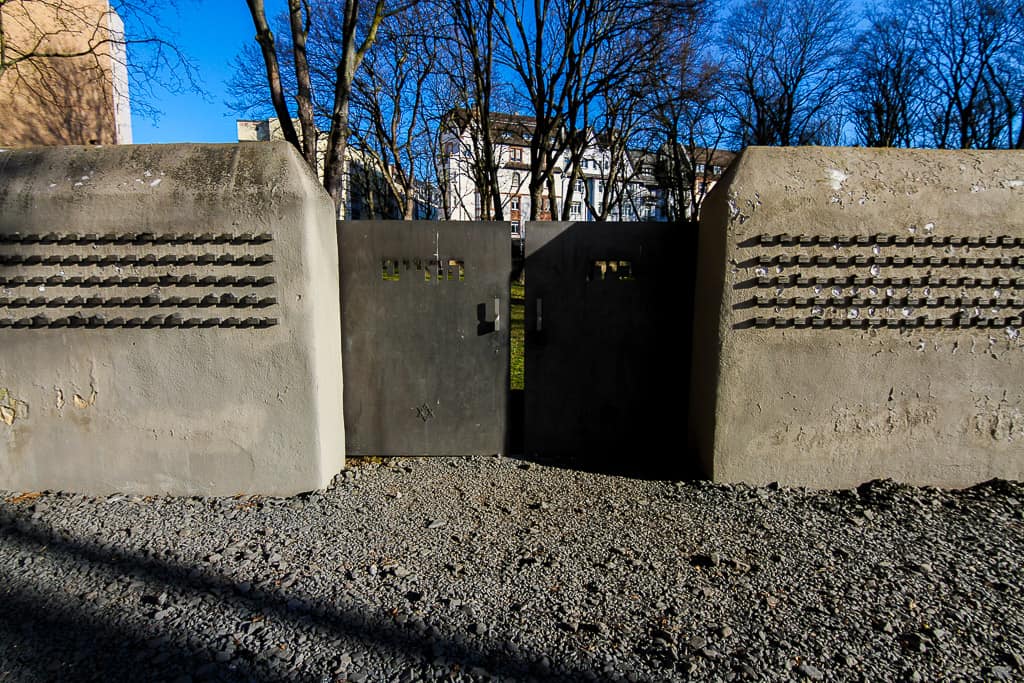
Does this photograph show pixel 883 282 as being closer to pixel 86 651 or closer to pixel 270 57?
pixel 86 651

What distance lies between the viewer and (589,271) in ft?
13.7

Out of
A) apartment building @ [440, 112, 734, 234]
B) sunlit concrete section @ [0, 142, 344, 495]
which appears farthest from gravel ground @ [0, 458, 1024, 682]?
apartment building @ [440, 112, 734, 234]

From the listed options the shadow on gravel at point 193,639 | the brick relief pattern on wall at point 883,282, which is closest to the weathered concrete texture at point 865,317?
the brick relief pattern on wall at point 883,282

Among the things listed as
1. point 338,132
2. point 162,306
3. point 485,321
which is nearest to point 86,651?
point 162,306

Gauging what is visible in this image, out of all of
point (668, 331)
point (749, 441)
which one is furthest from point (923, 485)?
point (668, 331)

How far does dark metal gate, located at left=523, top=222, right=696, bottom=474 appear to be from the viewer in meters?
4.14

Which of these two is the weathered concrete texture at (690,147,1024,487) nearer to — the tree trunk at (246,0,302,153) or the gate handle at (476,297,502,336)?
the gate handle at (476,297,502,336)

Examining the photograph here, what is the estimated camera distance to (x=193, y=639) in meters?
2.29

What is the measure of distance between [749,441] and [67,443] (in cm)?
482

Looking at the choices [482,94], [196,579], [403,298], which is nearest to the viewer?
[196,579]

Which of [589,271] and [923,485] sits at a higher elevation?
[589,271]

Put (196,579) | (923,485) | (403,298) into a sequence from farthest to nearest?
(403,298), (923,485), (196,579)

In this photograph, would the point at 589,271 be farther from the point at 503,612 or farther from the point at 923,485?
the point at 923,485

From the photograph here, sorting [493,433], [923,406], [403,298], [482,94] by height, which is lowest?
[493,433]
